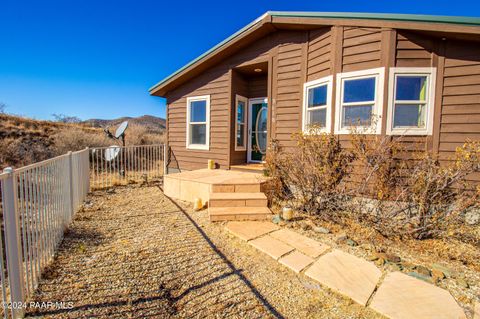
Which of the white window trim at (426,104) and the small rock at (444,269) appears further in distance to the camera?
the white window trim at (426,104)

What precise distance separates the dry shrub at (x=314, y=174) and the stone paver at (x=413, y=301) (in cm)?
157

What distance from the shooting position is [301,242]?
122 inches

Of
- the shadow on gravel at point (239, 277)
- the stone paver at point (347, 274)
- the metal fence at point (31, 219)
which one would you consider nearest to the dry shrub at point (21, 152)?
the metal fence at point (31, 219)

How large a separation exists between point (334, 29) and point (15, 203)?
5321 millimetres

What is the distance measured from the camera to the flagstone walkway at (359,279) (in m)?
1.90

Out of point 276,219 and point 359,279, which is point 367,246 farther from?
point 276,219

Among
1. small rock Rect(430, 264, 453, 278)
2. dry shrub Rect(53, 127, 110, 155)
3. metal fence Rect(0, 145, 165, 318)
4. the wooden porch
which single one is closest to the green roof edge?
the wooden porch

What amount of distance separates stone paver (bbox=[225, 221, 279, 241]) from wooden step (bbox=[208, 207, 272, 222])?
14 cm

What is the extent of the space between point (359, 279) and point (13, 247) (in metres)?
3.07

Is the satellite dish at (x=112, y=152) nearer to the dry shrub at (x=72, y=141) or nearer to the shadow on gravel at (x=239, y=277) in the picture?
the dry shrub at (x=72, y=141)

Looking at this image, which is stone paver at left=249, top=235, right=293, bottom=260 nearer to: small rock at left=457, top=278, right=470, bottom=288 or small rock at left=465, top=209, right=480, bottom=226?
small rock at left=457, top=278, right=470, bottom=288

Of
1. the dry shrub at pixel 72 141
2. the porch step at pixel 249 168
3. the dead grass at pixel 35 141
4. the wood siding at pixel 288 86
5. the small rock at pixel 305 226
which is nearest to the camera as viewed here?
the small rock at pixel 305 226

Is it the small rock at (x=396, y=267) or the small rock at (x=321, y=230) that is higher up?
the small rock at (x=321, y=230)

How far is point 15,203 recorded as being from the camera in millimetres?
1793
